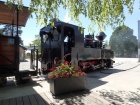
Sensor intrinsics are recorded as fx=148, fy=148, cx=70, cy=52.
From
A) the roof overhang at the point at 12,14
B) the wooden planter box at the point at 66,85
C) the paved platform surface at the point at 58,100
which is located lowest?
the paved platform surface at the point at 58,100

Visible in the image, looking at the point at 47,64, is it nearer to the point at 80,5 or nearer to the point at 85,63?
the point at 85,63

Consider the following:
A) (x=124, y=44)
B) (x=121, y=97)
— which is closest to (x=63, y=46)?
(x=121, y=97)

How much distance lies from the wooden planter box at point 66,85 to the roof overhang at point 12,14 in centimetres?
359

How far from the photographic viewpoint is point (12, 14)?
7.77 meters

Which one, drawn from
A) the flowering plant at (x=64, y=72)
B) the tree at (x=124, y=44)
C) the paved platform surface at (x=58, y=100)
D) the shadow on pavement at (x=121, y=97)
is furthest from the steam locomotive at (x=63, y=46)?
the tree at (x=124, y=44)

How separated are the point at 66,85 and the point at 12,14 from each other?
15.9ft

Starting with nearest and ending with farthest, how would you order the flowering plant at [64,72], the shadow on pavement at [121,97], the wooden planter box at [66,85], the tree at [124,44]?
1. the shadow on pavement at [121,97]
2. the wooden planter box at [66,85]
3. the flowering plant at [64,72]
4. the tree at [124,44]

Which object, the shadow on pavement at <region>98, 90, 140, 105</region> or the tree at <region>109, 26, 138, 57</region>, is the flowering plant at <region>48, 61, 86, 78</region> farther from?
the tree at <region>109, 26, 138, 57</region>

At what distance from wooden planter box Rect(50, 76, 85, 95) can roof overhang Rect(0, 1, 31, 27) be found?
3592 millimetres

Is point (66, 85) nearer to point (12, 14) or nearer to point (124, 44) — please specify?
point (12, 14)

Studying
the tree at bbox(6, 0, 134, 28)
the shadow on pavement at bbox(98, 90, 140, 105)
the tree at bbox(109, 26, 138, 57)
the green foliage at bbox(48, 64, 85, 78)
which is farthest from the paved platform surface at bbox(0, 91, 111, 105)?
the tree at bbox(109, 26, 138, 57)

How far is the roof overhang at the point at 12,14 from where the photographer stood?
6921 mm

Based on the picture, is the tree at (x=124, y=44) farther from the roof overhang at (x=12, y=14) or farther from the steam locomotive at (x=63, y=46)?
the roof overhang at (x=12, y=14)

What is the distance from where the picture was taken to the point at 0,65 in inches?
269
